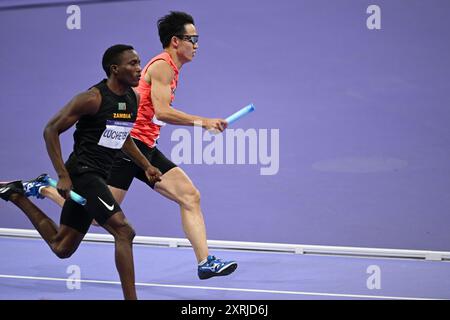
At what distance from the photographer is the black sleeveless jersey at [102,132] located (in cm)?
451

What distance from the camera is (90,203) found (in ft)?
14.5

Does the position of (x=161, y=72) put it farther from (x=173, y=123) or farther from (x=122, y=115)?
(x=122, y=115)

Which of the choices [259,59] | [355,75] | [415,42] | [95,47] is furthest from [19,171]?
[415,42]

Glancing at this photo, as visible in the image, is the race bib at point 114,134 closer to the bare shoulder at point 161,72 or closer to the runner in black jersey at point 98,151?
the runner in black jersey at point 98,151

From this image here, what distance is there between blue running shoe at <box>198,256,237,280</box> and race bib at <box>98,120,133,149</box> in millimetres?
1168

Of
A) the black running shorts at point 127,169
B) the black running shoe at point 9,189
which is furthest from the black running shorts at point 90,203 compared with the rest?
the black running shorts at point 127,169

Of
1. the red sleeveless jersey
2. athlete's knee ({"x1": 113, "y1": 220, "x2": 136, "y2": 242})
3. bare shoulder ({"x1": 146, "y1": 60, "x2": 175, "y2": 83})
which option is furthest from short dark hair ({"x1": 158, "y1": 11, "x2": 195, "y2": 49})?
athlete's knee ({"x1": 113, "y1": 220, "x2": 136, "y2": 242})

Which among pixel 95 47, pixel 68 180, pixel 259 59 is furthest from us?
pixel 95 47

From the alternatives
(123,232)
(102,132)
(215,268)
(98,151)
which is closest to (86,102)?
(102,132)

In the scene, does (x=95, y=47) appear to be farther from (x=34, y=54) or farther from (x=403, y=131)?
(x=403, y=131)

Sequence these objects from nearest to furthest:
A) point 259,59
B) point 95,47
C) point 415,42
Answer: point 415,42 < point 259,59 < point 95,47

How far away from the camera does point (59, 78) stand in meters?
8.08

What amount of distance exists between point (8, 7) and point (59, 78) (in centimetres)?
102

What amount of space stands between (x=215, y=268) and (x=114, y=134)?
129 cm
